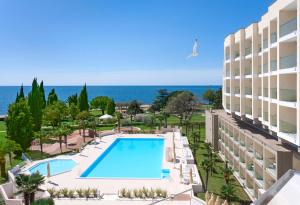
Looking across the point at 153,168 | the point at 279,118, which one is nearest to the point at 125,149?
the point at 153,168

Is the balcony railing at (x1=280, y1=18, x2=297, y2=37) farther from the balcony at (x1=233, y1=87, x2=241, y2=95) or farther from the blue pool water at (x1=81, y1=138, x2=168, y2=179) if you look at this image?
the blue pool water at (x1=81, y1=138, x2=168, y2=179)

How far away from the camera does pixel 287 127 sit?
696 inches

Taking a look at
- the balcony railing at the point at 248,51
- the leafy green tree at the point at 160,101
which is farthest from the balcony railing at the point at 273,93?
the leafy green tree at the point at 160,101

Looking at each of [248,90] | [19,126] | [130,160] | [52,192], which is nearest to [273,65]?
[248,90]

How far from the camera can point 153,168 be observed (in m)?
30.2

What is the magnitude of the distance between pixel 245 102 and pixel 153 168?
34.9 feet

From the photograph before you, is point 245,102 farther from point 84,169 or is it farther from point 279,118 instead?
point 84,169

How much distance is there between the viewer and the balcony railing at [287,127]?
17219 millimetres

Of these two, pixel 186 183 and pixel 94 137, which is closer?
pixel 186 183

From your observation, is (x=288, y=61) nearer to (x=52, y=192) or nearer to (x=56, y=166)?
(x=52, y=192)

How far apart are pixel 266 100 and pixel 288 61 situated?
4468 millimetres

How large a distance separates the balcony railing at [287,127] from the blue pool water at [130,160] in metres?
11.2

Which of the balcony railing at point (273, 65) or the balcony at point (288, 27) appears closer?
the balcony at point (288, 27)

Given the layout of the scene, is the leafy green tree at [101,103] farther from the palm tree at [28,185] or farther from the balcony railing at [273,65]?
the balcony railing at [273,65]
